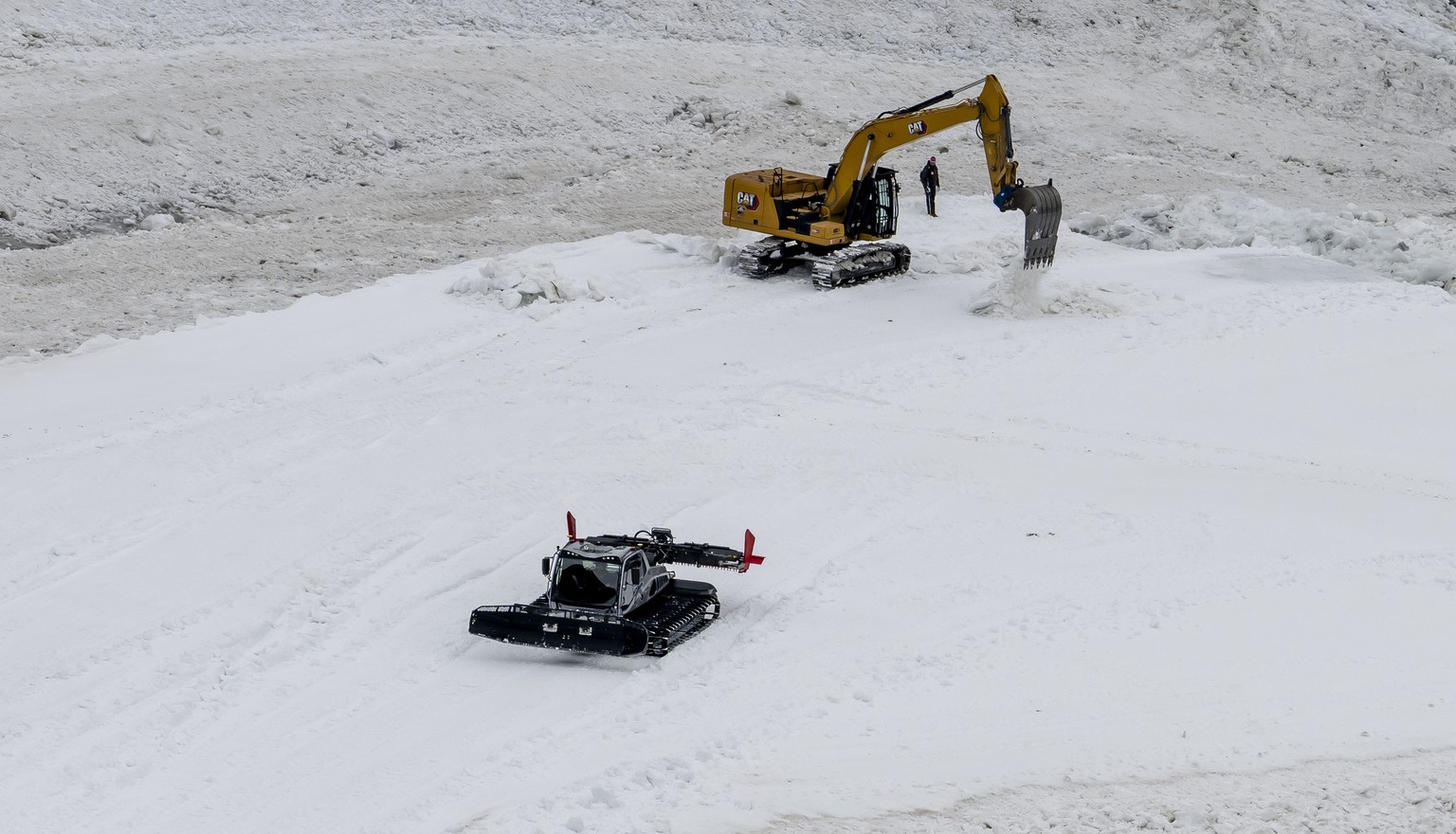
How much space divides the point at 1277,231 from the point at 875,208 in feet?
22.0

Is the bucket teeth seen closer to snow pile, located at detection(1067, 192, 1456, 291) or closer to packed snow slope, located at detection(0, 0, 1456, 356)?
snow pile, located at detection(1067, 192, 1456, 291)

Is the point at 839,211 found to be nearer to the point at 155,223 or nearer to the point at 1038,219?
the point at 1038,219

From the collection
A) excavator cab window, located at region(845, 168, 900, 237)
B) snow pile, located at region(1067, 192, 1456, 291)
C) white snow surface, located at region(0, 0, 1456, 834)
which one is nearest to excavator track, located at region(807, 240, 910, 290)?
excavator cab window, located at region(845, 168, 900, 237)

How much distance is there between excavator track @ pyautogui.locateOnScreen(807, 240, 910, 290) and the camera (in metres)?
21.4

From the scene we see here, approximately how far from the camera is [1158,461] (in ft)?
51.5

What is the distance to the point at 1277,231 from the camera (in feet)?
78.3

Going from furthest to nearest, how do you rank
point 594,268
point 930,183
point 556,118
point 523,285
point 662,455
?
point 556,118 → point 930,183 → point 594,268 → point 523,285 → point 662,455

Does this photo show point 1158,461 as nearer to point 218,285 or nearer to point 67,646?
point 67,646

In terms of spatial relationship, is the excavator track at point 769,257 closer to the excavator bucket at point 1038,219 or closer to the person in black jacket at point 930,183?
the excavator bucket at point 1038,219

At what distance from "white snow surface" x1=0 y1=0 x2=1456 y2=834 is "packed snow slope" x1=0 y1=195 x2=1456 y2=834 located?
0.17 ft

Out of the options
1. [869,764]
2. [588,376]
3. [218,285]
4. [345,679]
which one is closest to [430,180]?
[218,285]

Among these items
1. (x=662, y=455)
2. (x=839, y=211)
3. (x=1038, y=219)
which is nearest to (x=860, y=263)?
(x=839, y=211)

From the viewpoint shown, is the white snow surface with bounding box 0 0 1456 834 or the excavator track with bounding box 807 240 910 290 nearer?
the white snow surface with bounding box 0 0 1456 834

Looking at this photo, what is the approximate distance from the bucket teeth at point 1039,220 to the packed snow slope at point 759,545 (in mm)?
336
